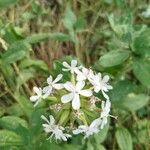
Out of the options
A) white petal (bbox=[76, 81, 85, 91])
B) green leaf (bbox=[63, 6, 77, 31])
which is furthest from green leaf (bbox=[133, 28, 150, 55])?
green leaf (bbox=[63, 6, 77, 31])

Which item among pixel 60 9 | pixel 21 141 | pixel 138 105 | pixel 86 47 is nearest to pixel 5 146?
pixel 21 141

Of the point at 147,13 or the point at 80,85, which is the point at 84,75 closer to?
the point at 80,85

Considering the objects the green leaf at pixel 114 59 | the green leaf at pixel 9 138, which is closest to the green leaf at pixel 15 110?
the green leaf at pixel 9 138

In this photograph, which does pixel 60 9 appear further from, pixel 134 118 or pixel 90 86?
pixel 90 86

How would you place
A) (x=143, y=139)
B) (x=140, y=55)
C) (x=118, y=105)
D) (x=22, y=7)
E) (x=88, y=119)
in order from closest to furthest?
(x=88, y=119), (x=140, y=55), (x=118, y=105), (x=143, y=139), (x=22, y=7)

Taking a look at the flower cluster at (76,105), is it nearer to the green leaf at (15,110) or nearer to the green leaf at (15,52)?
the green leaf at (15,52)

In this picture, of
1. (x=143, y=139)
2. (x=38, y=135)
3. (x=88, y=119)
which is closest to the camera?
(x=88, y=119)
